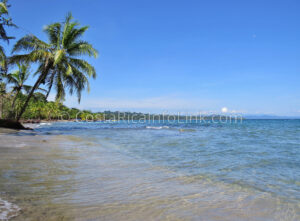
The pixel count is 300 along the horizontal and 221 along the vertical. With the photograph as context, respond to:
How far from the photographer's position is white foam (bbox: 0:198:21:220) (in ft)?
6.06

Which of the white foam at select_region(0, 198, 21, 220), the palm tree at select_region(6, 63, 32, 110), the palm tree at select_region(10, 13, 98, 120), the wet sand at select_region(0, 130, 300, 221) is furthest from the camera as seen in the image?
the palm tree at select_region(6, 63, 32, 110)

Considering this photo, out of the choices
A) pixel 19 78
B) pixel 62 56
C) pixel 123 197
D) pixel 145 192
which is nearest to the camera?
pixel 123 197

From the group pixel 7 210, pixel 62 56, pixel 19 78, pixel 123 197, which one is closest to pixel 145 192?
pixel 123 197

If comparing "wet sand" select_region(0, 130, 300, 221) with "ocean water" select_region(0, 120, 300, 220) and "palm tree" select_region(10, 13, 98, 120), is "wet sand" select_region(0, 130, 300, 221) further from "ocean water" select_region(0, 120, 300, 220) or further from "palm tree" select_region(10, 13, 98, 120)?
"palm tree" select_region(10, 13, 98, 120)

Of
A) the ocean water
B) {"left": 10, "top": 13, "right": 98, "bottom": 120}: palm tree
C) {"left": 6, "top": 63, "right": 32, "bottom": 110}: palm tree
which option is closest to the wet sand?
the ocean water

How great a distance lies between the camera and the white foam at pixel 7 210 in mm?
1846

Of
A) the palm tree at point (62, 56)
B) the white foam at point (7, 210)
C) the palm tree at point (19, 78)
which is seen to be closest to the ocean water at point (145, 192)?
the white foam at point (7, 210)

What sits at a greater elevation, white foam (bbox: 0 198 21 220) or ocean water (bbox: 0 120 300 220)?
white foam (bbox: 0 198 21 220)

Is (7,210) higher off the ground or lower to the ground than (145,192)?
higher

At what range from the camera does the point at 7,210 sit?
1.96 metres

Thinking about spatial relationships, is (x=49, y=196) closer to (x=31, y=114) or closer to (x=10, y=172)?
(x=10, y=172)

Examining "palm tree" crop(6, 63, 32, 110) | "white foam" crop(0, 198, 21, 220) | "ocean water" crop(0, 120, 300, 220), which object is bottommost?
"ocean water" crop(0, 120, 300, 220)

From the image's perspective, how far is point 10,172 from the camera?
3.45 m

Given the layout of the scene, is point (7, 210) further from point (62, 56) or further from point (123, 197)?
point (62, 56)
